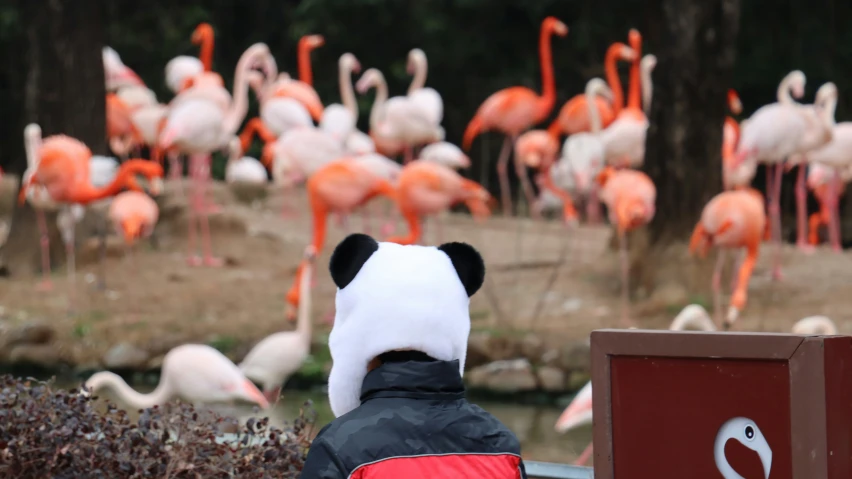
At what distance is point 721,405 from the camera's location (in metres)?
1.83

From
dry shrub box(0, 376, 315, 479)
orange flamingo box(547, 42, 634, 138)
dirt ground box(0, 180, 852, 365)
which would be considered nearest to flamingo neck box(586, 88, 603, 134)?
orange flamingo box(547, 42, 634, 138)

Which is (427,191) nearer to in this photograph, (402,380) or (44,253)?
(44,253)

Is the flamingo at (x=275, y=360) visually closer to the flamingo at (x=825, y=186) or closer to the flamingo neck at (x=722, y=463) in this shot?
the flamingo neck at (x=722, y=463)

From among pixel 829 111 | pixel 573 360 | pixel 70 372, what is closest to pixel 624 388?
pixel 573 360

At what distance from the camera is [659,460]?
1901 mm

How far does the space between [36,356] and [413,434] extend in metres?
6.14

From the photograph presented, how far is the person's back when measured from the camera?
5.86ft

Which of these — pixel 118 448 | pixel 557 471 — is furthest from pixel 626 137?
pixel 118 448

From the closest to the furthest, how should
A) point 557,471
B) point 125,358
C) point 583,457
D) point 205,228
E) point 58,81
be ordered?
point 557,471, point 583,457, point 125,358, point 205,228, point 58,81

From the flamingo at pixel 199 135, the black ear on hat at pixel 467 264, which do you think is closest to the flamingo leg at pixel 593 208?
the flamingo at pixel 199 135

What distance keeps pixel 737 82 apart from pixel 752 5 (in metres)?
0.91

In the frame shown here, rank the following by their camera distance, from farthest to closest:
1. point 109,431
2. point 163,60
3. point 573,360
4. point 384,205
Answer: point 163,60
point 384,205
point 573,360
point 109,431

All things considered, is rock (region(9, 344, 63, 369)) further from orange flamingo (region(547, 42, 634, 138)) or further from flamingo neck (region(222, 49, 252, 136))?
orange flamingo (region(547, 42, 634, 138))

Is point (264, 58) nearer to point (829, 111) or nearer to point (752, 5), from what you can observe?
point (829, 111)
